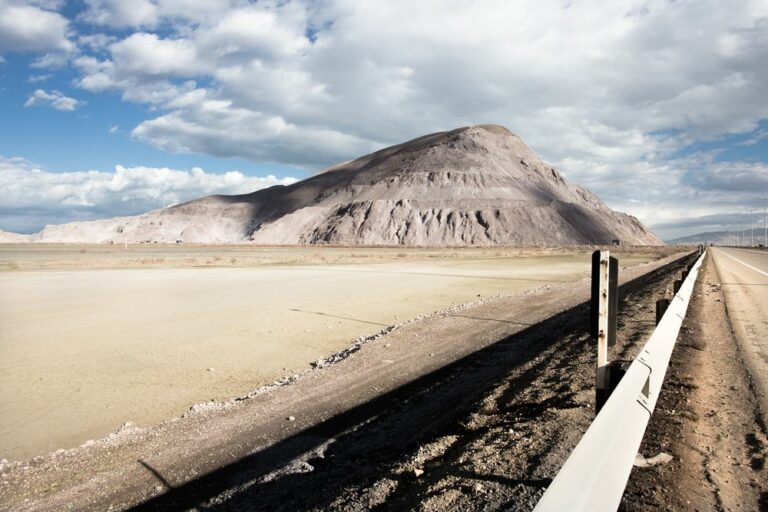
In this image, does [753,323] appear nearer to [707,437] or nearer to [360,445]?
[707,437]

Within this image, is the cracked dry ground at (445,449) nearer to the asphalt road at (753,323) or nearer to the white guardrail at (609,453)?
the white guardrail at (609,453)

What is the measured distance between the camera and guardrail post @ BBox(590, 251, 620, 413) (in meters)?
3.70

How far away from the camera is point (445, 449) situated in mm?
4645

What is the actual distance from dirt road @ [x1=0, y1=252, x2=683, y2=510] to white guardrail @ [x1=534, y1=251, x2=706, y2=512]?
2.61ft

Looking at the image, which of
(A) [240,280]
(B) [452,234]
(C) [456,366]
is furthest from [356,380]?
(B) [452,234]

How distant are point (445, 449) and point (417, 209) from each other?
120 meters

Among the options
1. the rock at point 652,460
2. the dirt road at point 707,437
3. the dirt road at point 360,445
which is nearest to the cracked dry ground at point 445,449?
the dirt road at point 360,445

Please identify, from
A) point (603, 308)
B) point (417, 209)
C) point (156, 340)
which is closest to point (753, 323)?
point (603, 308)

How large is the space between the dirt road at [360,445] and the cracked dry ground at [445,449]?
0.6 inches

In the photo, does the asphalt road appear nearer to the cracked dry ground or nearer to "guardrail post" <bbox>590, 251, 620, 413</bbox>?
the cracked dry ground

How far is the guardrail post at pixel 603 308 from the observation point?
12.1 feet

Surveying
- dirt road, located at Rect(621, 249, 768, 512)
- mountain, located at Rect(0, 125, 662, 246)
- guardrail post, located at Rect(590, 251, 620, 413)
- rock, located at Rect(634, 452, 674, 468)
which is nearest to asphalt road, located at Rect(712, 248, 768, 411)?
dirt road, located at Rect(621, 249, 768, 512)

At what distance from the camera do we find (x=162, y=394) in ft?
28.2

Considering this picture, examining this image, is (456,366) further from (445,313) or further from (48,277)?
(48,277)
